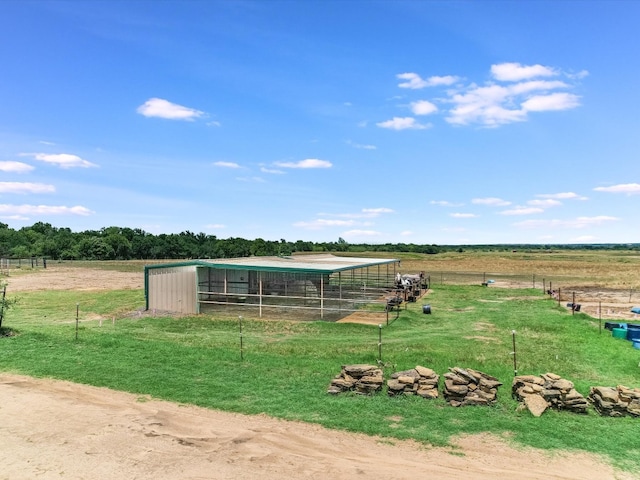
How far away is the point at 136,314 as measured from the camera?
2723cm

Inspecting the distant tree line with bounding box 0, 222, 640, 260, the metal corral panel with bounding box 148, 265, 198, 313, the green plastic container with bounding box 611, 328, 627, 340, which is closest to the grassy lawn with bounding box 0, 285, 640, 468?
the green plastic container with bounding box 611, 328, 627, 340

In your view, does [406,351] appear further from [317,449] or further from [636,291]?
[636,291]

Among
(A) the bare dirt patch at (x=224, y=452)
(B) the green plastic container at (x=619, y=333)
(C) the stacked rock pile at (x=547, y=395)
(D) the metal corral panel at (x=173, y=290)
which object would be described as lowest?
(A) the bare dirt patch at (x=224, y=452)

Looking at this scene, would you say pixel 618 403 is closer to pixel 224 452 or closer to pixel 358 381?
pixel 358 381

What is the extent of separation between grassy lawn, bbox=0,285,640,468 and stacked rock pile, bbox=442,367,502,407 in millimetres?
271

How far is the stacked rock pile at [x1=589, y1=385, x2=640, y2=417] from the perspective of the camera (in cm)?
1114

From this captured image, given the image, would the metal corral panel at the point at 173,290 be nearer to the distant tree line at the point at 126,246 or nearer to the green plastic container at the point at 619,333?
the green plastic container at the point at 619,333

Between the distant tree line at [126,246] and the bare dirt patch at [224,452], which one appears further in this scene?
the distant tree line at [126,246]

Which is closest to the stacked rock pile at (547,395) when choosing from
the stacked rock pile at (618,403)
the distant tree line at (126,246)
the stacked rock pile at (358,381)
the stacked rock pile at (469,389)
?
the stacked rock pile at (618,403)

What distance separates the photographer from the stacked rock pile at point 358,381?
12758mm

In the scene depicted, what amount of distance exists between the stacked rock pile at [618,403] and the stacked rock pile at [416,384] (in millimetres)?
4021

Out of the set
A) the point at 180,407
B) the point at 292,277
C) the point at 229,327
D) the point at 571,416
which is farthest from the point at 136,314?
the point at 571,416

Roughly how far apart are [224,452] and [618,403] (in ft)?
31.4

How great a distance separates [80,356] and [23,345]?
335 centimetres
